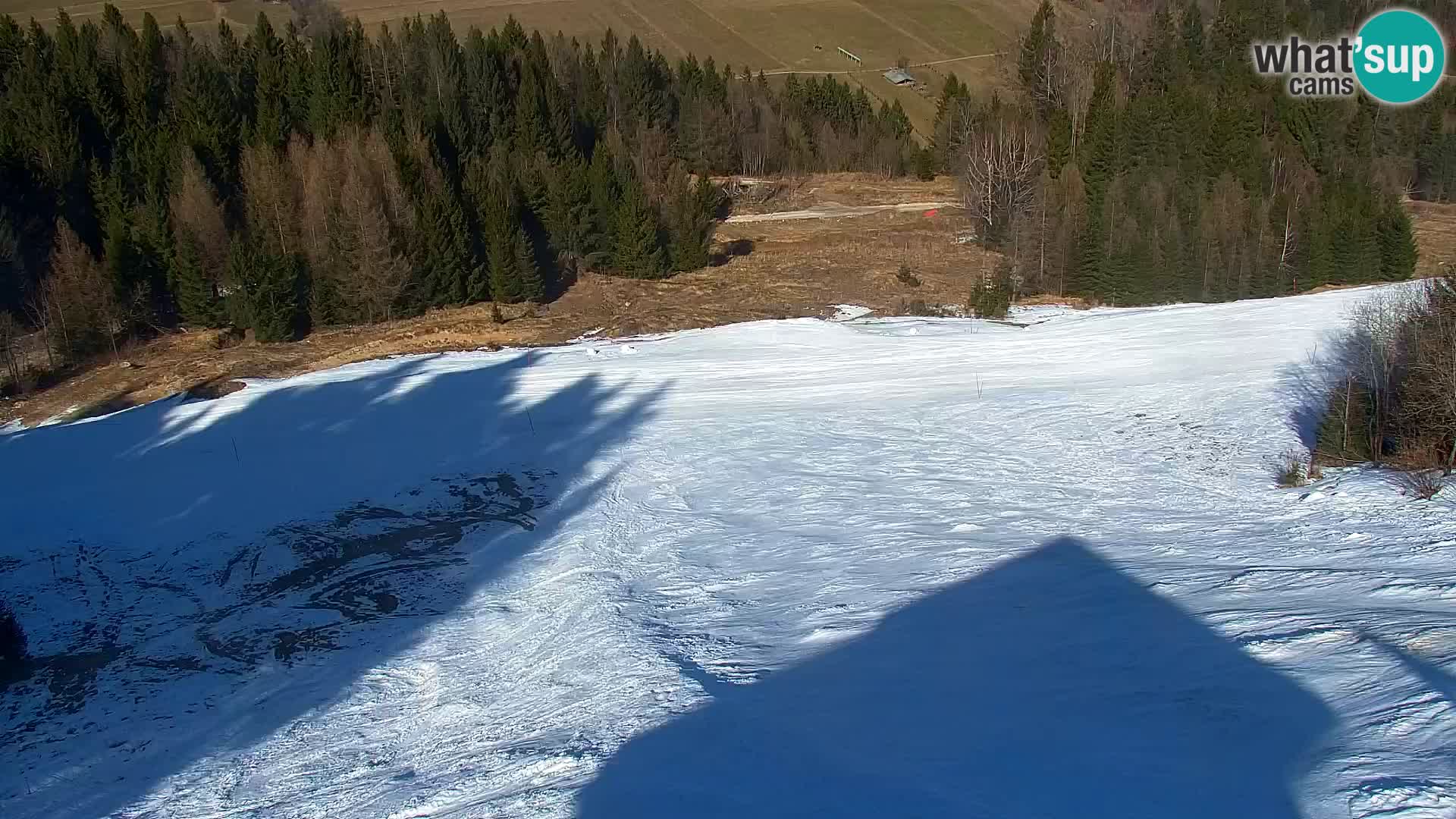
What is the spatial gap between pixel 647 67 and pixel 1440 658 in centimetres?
7048

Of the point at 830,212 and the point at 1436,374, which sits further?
the point at 830,212

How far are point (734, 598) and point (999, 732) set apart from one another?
572cm

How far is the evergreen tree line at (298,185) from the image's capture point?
124 feet

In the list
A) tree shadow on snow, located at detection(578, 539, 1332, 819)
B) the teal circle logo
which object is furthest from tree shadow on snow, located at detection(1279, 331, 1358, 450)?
the teal circle logo

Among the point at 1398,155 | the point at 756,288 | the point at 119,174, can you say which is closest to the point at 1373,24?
the point at 1398,155

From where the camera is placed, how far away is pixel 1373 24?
67.0 metres

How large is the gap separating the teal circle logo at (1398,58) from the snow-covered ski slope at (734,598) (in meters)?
48.0

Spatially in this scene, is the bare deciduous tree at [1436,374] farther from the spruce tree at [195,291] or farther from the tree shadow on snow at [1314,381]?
the spruce tree at [195,291]

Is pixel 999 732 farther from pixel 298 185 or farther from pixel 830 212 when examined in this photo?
pixel 830 212

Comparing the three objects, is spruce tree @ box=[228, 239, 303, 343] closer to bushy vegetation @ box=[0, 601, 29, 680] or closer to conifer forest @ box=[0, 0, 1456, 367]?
conifer forest @ box=[0, 0, 1456, 367]

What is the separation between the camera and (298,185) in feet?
136

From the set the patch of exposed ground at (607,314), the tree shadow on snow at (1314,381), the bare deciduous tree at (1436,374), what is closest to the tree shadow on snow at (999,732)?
the bare deciduous tree at (1436,374)
